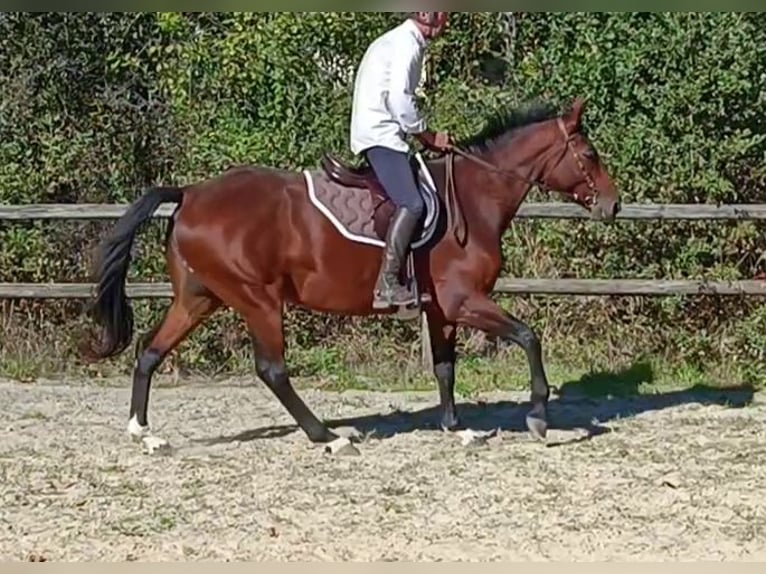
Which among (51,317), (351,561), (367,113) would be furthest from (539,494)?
(51,317)

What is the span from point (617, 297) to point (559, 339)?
22.3 inches

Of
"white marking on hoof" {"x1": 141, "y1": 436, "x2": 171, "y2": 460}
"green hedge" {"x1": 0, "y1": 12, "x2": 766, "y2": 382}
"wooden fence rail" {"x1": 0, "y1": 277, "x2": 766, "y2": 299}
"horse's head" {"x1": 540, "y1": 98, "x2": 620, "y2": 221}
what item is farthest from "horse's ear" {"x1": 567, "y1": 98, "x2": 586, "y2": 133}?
"white marking on hoof" {"x1": 141, "y1": 436, "x2": 171, "y2": 460}

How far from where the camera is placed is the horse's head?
8727 millimetres

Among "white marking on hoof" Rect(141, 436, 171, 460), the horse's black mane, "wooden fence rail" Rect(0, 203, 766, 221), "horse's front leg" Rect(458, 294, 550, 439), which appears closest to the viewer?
"white marking on hoof" Rect(141, 436, 171, 460)

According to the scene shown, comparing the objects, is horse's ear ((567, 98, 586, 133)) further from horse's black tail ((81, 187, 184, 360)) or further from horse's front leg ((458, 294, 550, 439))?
horse's black tail ((81, 187, 184, 360))

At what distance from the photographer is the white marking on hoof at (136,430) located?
861 centimetres

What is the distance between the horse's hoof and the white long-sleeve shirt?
1681 mm

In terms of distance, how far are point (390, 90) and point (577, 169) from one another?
4.31 feet

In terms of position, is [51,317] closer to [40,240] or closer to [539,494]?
[40,240]

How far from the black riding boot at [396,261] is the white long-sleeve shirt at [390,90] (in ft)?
1.28

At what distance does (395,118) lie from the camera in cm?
814

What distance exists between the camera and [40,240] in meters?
12.4

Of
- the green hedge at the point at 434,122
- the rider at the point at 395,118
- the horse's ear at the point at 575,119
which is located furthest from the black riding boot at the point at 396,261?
the green hedge at the point at 434,122

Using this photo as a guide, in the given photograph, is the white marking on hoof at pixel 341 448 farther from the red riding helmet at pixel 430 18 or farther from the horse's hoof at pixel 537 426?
the red riding helmet at pixel 430 18
